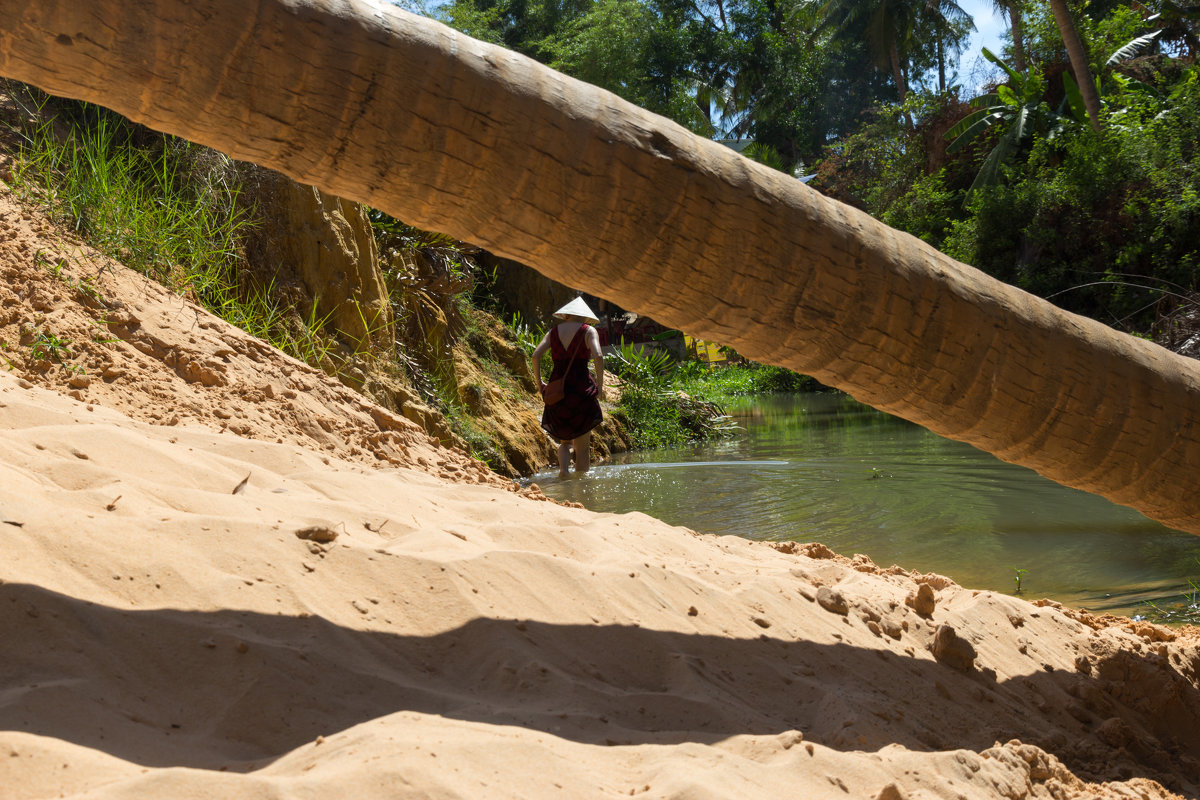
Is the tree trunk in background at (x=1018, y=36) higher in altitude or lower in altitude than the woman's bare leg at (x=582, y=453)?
higher

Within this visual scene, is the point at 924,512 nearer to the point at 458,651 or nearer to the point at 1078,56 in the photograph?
the point at 458,651

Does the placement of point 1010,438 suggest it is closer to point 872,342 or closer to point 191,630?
point 872,342

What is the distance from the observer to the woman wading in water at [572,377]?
8.64 m

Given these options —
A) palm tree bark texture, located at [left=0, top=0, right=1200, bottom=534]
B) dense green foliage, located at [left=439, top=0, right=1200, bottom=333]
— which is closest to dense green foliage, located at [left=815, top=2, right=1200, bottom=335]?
dense green foliage, located at [left=439, top=0, right=1200, bottom=333]

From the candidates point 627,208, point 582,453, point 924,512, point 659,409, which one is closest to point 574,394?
point 582,453

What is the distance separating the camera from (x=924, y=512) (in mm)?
6797

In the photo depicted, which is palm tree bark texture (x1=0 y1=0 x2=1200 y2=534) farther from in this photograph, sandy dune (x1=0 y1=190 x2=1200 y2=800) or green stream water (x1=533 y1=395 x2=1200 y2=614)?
green stream water (x1=533 y1=395 x2=1200 y2=614)

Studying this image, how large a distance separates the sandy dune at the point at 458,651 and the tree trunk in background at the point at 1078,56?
59.6ft

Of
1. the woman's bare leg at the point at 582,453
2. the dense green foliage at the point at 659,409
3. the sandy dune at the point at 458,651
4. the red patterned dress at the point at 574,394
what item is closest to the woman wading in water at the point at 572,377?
the red patterned dress at the point at 574,394

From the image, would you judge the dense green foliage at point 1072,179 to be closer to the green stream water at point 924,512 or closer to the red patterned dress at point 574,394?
the green stream water at point 924,512

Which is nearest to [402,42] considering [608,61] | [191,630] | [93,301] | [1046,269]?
[191,630]

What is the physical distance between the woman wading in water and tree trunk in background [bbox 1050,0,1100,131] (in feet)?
48.4

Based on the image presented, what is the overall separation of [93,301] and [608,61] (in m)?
30.5

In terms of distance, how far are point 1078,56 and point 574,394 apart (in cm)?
1568
